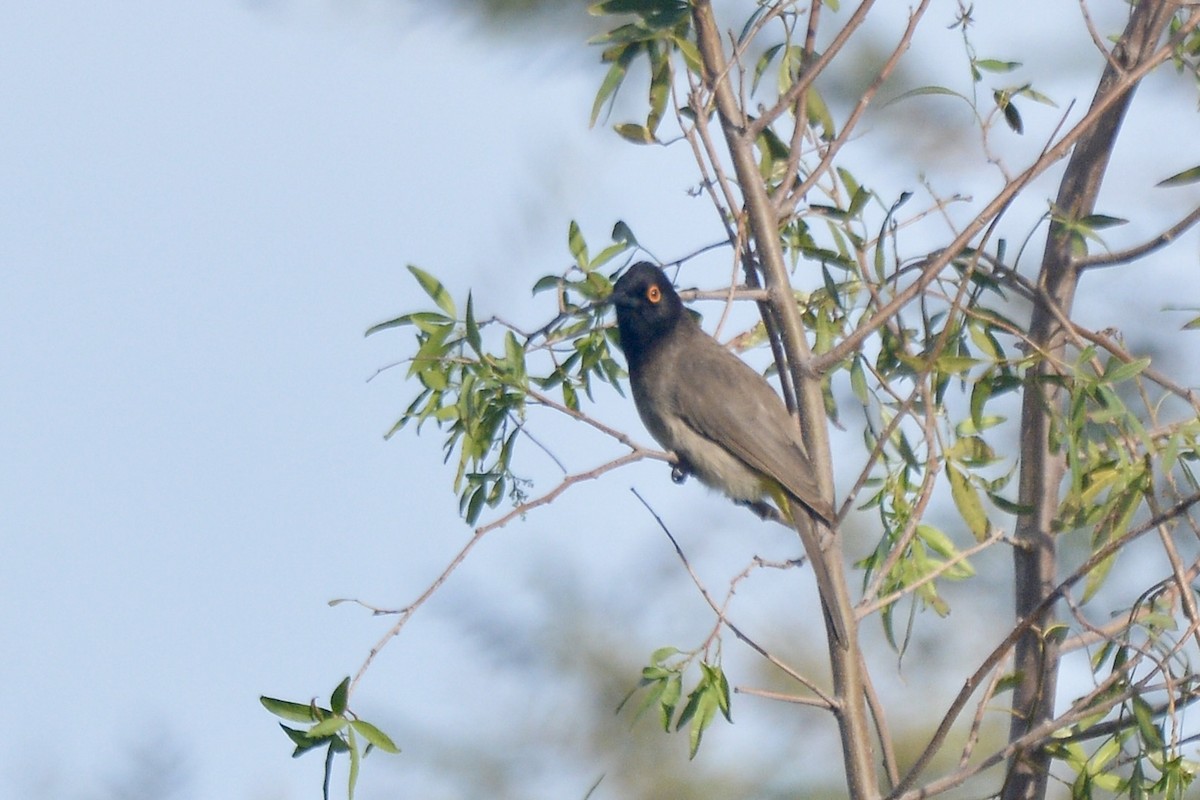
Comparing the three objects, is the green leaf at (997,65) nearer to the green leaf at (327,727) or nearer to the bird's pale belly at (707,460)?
the bird's pale belly at (707,460)

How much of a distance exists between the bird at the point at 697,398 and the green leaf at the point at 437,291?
175 cm

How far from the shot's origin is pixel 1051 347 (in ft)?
11.1

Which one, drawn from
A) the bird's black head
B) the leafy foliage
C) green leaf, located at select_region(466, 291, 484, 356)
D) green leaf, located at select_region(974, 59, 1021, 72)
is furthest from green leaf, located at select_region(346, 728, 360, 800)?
the bird's black head

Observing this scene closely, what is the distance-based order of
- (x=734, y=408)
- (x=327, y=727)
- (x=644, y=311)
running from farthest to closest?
(x=644, y=311) → (x=734, y=408) → (x=327, y=727)

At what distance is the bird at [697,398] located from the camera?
498 cm

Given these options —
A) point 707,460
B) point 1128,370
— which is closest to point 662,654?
point 1128,370

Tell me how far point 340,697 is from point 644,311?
3158 mm

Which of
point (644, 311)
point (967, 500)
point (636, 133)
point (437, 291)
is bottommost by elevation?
point (967, 500)

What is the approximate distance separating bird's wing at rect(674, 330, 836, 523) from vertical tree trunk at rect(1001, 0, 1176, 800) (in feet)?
4.11

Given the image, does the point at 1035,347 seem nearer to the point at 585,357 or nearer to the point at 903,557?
the point at 903,557

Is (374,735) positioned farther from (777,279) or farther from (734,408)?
(734,408)

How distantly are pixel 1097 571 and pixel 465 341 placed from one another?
1.56 meters

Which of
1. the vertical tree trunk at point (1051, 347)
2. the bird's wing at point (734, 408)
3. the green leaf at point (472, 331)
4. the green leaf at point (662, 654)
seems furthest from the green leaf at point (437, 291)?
the bird's wing at point (734, 408)

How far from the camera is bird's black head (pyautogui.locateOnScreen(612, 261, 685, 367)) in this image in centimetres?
530
